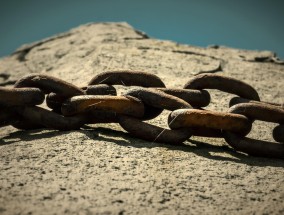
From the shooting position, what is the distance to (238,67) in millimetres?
2756

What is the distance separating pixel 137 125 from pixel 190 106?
0.26 m

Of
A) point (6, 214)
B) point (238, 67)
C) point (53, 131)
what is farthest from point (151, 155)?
point (238, 67)

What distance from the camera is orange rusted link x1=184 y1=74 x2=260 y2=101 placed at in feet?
5.35

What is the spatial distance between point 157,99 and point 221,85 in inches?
14.9

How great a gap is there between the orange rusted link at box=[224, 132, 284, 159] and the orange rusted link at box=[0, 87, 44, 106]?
0.92 m

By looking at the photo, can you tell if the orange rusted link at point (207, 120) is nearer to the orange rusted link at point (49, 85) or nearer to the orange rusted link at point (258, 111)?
the orange rusted link at point (258, 111)

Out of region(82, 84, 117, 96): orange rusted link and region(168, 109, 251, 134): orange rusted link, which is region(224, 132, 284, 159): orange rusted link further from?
region(82, 84, 117, 96): orange rusted link

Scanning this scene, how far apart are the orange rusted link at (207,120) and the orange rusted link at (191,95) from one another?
0.55 ft

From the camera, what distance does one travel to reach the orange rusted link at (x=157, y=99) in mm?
1477

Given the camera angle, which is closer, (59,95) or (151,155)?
(151,155)

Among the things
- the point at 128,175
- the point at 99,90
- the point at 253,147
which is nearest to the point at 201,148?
the point at 253,147

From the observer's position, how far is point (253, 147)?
1.48 metres

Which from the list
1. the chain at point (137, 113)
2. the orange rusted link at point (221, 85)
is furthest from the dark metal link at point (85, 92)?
the orange rusted link at point (221, 85)

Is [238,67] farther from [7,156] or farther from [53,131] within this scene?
[7,156]
